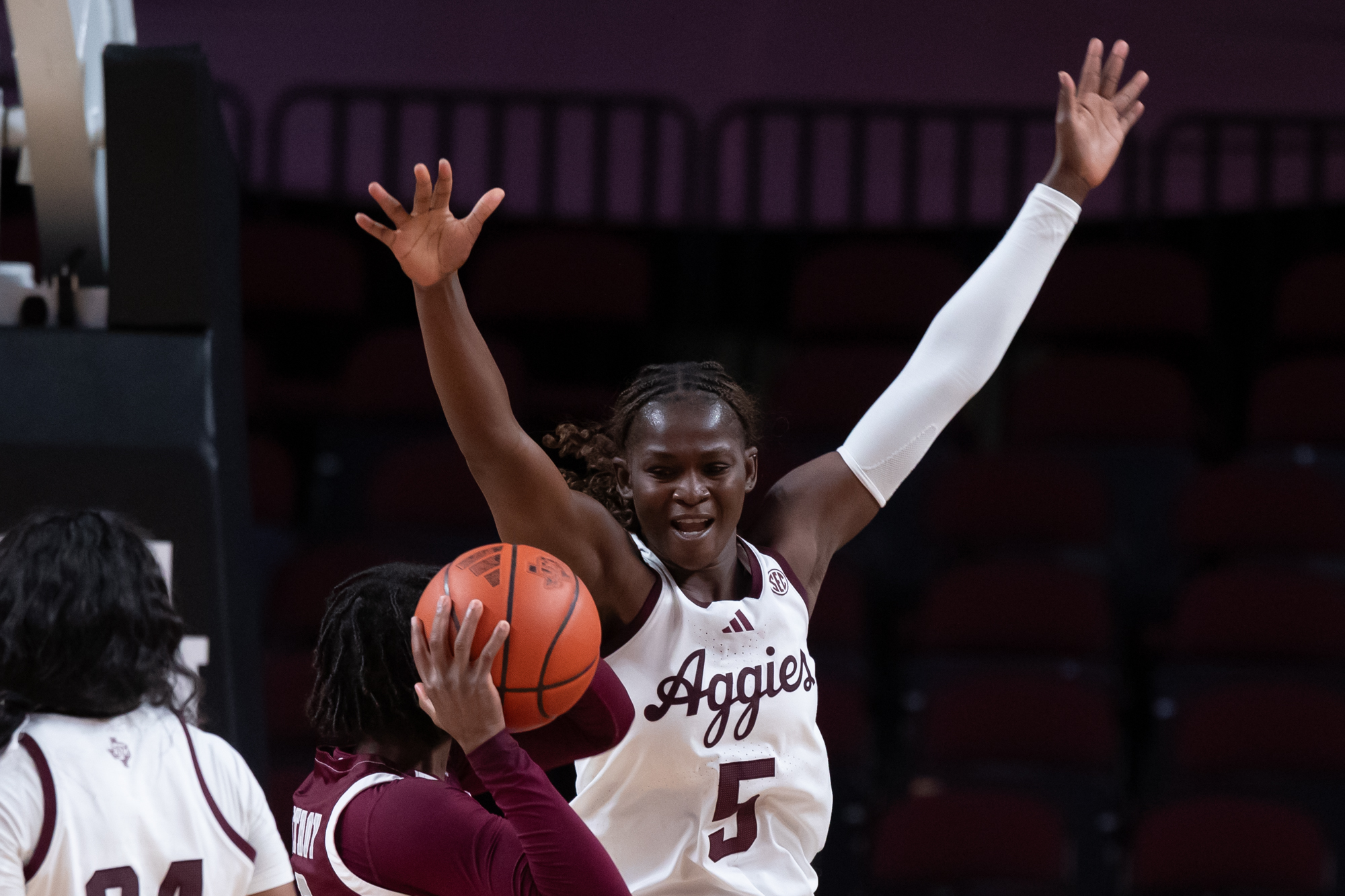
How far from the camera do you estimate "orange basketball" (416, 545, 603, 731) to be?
199 centimetres

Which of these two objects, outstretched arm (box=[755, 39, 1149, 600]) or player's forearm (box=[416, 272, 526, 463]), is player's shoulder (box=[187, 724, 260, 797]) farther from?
outstretched arm (box=[755, 39, 1149, 600])

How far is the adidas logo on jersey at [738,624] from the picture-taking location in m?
2.49

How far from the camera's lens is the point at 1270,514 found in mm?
6414

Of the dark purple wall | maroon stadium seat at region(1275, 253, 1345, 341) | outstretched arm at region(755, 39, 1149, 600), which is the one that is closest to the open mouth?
outstretched arm at region(755, 39, 1149, 600)

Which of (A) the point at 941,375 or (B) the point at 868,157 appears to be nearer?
(A) the point at 941,375

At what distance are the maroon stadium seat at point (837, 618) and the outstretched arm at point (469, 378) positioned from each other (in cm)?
374

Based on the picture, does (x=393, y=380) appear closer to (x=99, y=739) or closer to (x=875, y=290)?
(x=875, y=290)

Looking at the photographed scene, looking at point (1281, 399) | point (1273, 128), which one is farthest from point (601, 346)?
point (1273, 128)

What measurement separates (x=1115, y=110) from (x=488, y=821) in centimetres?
208

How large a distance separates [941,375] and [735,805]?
3.25 feet

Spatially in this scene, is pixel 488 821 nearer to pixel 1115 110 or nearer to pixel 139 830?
pixel 139 830

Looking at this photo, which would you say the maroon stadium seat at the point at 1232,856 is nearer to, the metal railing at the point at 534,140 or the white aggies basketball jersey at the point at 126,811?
the metal railing at the point at 534,140

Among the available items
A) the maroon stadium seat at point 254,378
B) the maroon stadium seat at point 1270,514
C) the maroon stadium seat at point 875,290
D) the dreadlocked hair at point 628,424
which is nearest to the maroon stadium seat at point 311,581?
the maroon stadium seat at point 254,378

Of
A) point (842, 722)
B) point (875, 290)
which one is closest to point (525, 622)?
point (842, 722)
